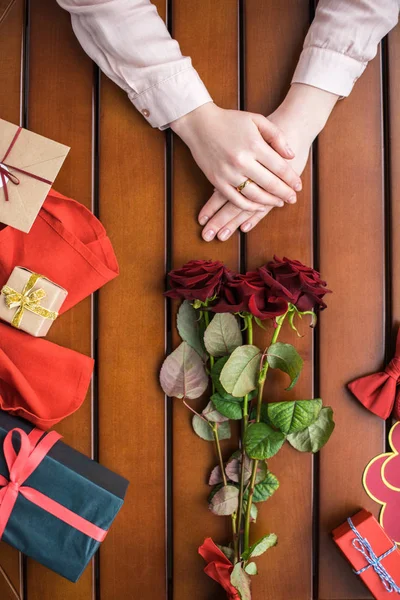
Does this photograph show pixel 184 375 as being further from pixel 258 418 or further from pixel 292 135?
pixel 292 135

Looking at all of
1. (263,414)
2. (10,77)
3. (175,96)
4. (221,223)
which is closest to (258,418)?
(263,414)

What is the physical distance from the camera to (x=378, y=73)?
889 millimetres

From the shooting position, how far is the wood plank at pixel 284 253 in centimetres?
89

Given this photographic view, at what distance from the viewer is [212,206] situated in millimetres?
874

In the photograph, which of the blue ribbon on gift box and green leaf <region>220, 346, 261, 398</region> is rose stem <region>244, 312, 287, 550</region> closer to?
green leaf <region>220, 346, 261, 398</region>

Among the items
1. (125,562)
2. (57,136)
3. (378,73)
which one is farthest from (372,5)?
(125,562)

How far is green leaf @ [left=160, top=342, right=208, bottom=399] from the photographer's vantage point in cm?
87

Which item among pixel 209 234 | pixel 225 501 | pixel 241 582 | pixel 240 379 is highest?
pixel 209 234

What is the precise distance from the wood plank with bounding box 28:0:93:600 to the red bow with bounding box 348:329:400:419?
485 mm

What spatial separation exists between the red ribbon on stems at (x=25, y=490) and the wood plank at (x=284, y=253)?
0.31m

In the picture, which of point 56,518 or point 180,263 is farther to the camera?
point 180,263

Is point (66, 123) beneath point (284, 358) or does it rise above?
above

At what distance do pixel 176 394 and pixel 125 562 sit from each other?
0.32m

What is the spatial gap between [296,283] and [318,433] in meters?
0.26
